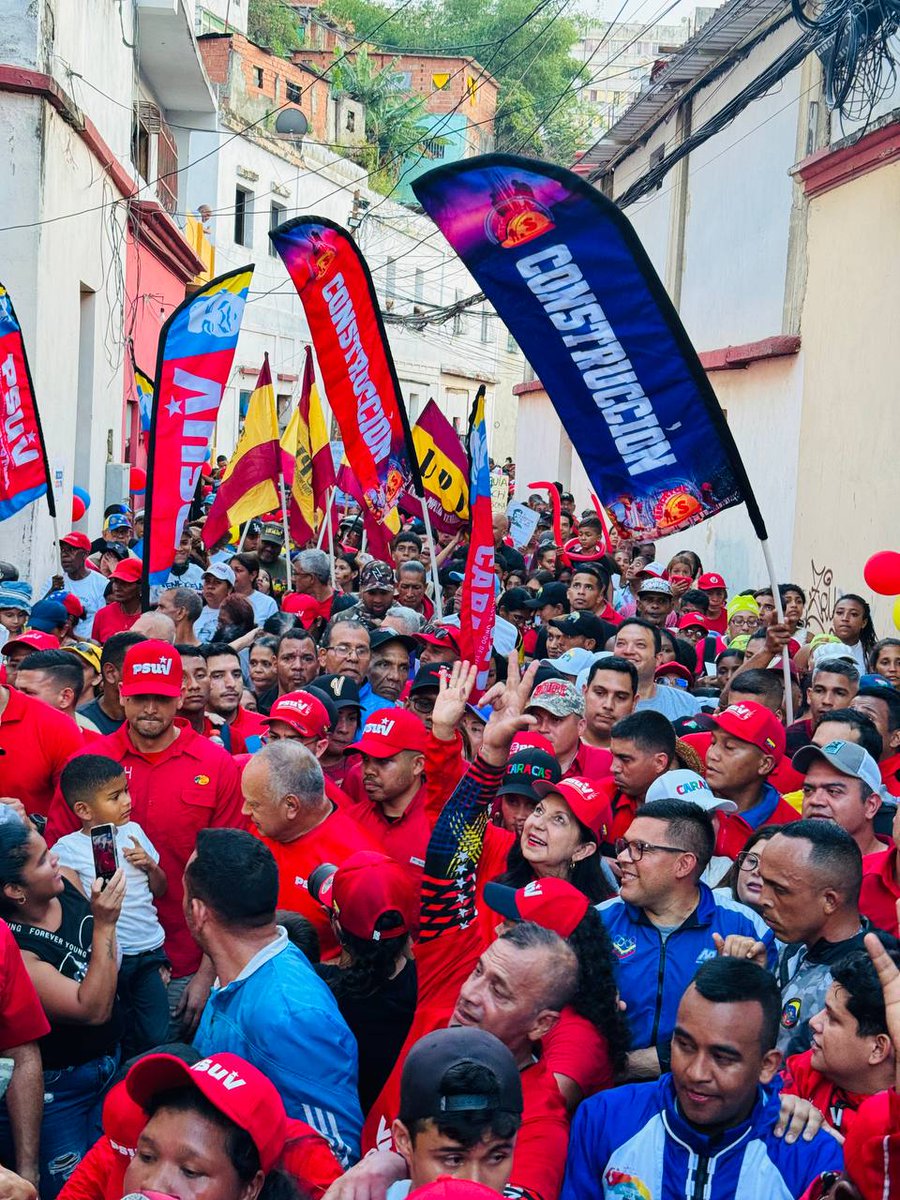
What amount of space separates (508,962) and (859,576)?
418 inches

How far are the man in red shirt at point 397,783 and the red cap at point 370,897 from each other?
50.5 inches

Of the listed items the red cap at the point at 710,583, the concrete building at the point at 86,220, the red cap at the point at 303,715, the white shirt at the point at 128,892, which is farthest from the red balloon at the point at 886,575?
the concrete building at the point at 86,220

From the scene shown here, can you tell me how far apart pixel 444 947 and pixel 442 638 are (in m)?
4.28

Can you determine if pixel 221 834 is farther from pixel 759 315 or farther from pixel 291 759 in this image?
pixel 759 315

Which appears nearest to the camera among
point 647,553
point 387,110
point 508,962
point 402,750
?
point 508,962

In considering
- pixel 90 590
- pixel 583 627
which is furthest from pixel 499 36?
pixel 583 627

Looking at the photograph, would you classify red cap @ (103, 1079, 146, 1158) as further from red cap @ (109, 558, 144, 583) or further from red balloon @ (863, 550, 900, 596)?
red balloon @ (863, 550, 900, 596)

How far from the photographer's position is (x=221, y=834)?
3973 millimetres

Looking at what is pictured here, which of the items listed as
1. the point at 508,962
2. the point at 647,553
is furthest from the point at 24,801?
the point at 647,553

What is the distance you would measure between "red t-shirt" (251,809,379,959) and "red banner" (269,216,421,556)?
502 cm

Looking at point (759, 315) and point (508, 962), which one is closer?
point (508, 962)

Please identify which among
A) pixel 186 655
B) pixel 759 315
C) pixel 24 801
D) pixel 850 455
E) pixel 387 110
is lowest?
pixel 24 801

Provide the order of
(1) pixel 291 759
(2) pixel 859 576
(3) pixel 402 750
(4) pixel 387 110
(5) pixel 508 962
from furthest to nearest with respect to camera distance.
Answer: (4) pixel 387 110 → (2) pixel 859 576 → (3) pixel 402 750 → (1) pixel 291 759 → (5) pixel 508 962

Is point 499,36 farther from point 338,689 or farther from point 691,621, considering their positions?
point 338,689
